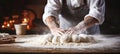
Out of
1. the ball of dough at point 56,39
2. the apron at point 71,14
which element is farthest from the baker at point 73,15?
the ball of dough at point 56,39

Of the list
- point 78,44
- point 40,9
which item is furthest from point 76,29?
point 40,9

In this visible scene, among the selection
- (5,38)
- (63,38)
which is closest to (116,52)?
(63,38)

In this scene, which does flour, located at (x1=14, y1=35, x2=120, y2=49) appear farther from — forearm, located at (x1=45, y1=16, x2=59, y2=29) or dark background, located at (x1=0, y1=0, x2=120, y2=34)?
dark background, located at (x1=0, y1=0, x2=120, y2=34)

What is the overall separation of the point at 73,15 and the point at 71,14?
0.02 meters

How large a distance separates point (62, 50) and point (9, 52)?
316 millimetres

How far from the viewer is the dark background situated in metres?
3.94

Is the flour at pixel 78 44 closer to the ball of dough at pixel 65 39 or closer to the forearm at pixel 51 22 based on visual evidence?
the ball of dough at pixel 65 39

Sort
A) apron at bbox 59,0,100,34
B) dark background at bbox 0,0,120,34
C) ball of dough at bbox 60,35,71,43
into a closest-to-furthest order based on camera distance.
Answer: ball of dough at bbox 60,35,71,43, apron at bbox 59,0,100,34, dark background at bbox 0,0,120,34

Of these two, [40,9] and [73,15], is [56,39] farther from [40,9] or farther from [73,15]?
[40,9]

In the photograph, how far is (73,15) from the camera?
8.50ft

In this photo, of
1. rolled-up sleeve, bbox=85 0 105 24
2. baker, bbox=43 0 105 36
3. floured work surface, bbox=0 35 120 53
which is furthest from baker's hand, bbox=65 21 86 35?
floured work surface, bbox=0 35 120 53

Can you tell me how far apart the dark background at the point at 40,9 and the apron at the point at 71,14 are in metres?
1.34

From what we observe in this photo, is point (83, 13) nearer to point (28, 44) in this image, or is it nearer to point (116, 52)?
point (28, 44)

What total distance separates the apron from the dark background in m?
1.34
